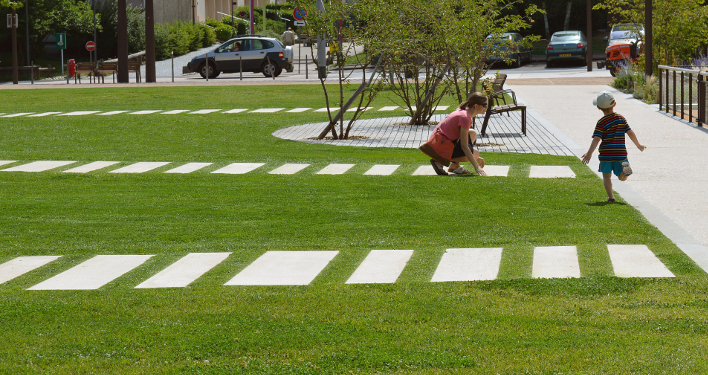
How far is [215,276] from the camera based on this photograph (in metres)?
6.60

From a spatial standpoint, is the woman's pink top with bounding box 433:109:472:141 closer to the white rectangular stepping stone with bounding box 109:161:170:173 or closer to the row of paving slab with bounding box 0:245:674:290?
the white rectangular stepping stone with bounding box 109:161:170:173

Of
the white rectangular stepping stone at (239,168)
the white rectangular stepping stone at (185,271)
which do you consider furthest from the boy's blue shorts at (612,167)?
the white rectangular stepping stone at (239,168)

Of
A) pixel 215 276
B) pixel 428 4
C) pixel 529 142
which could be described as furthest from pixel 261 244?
pixel 428 4

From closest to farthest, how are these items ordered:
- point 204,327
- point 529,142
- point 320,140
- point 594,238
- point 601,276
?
point 204,327
point 601,276
point 594,238
point 529,142
point 320,140

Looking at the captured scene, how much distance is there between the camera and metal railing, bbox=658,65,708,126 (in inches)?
696

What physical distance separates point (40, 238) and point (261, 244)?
6.46 ft

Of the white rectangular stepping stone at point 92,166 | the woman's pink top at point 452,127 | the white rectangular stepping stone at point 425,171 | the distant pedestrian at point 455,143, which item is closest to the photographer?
the distant pedestrian at point 455,143

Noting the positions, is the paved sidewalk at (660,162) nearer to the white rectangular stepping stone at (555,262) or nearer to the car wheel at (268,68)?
the white rectangular stepping stone at (555,262)

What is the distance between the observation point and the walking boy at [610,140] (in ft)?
30.0

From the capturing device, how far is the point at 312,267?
6.84 metres

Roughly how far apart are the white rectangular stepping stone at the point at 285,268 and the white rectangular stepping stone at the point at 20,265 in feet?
5.26

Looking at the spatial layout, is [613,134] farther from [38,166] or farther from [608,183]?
[38,166]

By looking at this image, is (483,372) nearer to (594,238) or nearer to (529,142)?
(594,238)

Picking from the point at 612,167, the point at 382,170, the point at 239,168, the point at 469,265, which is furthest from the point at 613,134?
the point at 239,168
